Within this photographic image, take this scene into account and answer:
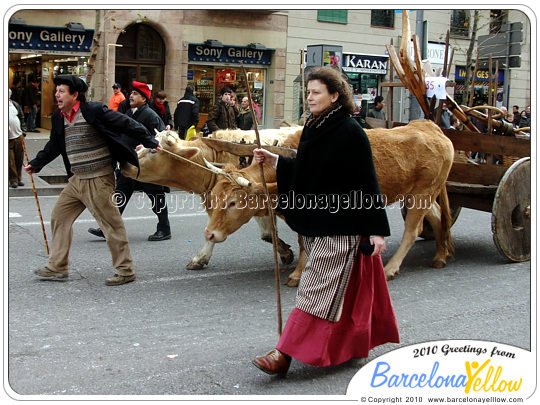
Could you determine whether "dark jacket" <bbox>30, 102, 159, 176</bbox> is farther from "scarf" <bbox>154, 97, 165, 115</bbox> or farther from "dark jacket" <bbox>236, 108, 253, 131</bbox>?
"dark jacket" <bbox>236, 108, 253, 131</bbox>

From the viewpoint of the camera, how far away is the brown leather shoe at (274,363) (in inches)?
162

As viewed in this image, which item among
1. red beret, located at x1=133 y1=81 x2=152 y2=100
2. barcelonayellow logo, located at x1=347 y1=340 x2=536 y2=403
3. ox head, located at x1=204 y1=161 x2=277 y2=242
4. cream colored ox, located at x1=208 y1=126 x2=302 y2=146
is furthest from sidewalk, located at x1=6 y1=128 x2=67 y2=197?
barcelonayellow logo, located at x1=347 y1=340 x2=536 y2=403

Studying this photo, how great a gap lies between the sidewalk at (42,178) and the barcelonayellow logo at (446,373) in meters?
8.73

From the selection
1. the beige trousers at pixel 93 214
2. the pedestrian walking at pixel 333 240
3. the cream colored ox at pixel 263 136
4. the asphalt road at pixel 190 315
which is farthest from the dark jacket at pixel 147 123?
the pedestrian walking at pixel 333 240

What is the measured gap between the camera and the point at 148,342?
493 centimetres

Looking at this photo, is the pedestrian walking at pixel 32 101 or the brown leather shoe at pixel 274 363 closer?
the brown leather shoe at pixel 274 363

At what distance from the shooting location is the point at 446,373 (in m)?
3.74

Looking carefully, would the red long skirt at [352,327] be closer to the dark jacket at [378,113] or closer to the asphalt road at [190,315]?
the asphalt road at [190,315]

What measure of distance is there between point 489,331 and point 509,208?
2.27 m

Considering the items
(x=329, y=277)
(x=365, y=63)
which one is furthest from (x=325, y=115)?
(x=365, y=63)

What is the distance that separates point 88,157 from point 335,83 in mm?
2879
